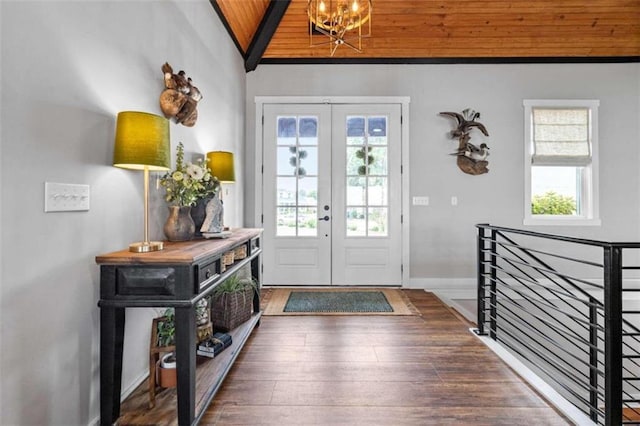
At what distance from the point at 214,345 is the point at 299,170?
260 centimetres

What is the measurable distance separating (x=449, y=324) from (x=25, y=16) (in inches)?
133

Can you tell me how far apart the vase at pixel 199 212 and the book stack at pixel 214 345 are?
2.37ft

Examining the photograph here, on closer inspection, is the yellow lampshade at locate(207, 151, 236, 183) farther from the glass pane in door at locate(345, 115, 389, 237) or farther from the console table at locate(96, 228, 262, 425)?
the glass pane in door at locate(345, 115, 389, 237)

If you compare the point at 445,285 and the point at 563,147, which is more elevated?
the point at 563,147

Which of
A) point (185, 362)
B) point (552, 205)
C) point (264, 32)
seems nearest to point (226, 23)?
point (264, 32)

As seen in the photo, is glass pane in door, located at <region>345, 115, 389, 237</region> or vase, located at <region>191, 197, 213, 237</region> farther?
glass pane in door, located at <region>345, 115, 389, 237</region>

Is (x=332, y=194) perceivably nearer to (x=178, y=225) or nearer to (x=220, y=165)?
(x=220, y=165)

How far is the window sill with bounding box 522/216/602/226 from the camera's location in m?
4.32

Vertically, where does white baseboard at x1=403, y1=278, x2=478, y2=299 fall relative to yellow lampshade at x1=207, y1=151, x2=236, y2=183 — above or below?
below

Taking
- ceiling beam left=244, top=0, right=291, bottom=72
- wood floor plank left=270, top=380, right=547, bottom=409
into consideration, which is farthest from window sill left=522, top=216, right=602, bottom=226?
ceiling beam left=244, top=0, right=291, bottom=72

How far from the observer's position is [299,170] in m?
4.37

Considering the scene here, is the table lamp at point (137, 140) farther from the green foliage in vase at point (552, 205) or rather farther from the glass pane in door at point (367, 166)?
the green foliage in vase at point (552, 205)

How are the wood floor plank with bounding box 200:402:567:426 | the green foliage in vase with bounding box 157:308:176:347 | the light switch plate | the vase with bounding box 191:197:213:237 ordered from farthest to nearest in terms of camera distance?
1. the vase with bounding box 191:197:213:237
2. the green foliage in vase with bounding box 157:308:176:347
3. the wood floor plank with bounding box 200:402:567:426
4. the light switch plate

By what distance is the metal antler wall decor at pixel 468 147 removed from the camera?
4.29m
